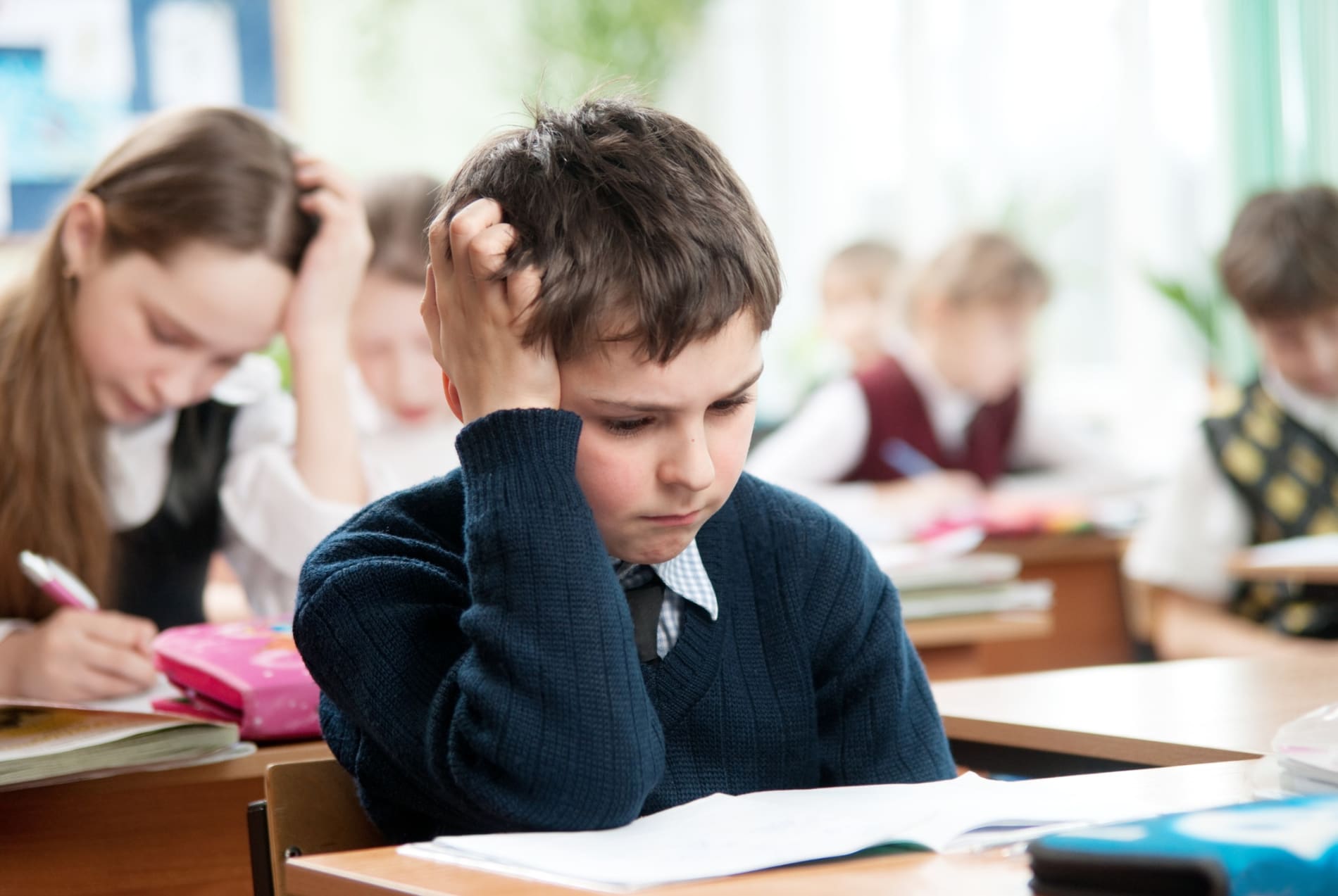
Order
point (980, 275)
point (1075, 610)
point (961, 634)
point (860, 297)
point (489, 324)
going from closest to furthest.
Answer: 1. point (489, 324)
2. point (961, 634)
3. point (1075, 610)
4. point (980, 275)
5. point (860, 297)

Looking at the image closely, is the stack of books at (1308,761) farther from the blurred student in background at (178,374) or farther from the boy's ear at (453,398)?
the blurred student in background at (178,374)

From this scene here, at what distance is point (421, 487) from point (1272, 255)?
195cm

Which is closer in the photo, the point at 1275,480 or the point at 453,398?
the point at 453,398

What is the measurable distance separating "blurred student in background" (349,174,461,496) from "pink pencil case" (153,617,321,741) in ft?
2.82

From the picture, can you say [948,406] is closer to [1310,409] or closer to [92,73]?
[1310,409]

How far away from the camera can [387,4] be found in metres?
5.20

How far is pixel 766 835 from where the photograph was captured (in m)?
0.77

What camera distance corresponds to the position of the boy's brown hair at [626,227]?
2.97 ft

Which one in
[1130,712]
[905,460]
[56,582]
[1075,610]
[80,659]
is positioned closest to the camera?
[1130,712]

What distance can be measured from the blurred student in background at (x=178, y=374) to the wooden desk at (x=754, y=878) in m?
0.96

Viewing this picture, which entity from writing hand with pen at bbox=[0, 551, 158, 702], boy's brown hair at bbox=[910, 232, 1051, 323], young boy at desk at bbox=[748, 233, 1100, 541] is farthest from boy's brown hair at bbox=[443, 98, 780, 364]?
boy's brown hair at bbox=[910, 232, 1051, 323]

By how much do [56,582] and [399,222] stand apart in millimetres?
922

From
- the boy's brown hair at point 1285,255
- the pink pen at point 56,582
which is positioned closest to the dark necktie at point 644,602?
the pink pen at point 56,582

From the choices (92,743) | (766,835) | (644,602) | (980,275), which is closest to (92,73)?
(980,275)
